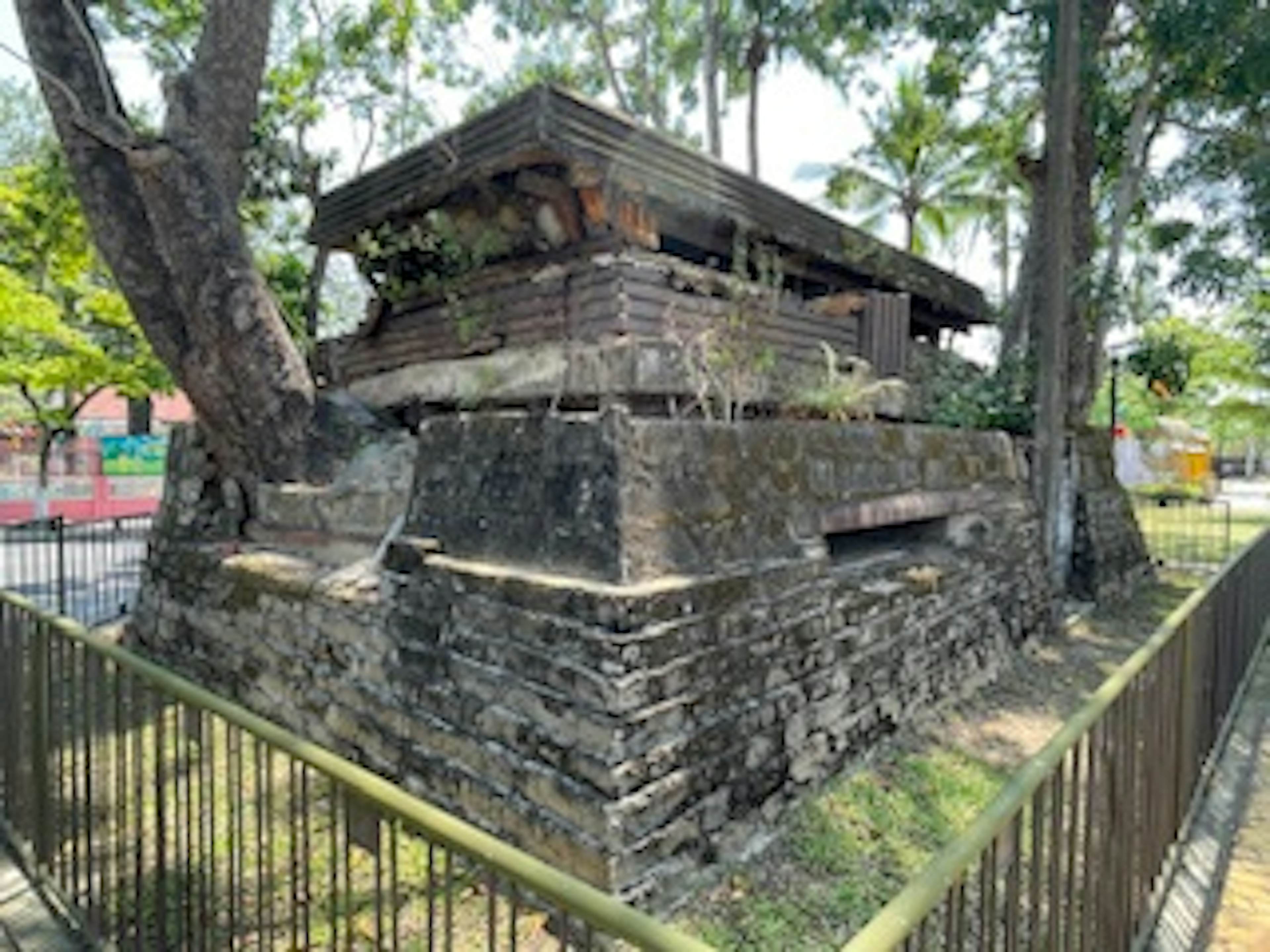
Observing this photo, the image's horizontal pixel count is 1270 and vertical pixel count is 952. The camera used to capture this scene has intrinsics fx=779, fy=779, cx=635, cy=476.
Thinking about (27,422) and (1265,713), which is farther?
(27,422)

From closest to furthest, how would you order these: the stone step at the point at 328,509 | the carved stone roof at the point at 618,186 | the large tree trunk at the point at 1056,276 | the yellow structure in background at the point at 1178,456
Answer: the stone step at the point at 328,509
the carved stone roof at the point at 618,186
the large tree trunk at the point at 1056,276
the yellow structure in background at the point at 1178,456

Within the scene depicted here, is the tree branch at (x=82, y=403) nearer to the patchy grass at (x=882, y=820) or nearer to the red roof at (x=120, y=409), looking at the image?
the red roof at (x=120, y=409)

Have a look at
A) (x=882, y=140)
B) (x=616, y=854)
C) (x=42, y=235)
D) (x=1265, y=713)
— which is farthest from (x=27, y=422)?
(x=1265, y=713)

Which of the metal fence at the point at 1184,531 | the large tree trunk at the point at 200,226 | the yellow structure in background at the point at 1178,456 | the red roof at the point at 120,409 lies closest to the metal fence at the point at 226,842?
the large tree trunk at the point at 200,226

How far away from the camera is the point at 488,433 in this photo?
373cm

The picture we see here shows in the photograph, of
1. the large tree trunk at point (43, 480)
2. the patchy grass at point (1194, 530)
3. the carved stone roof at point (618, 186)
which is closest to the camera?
the carved stone roof at point (618, 186)

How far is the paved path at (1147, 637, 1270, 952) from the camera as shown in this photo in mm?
2768

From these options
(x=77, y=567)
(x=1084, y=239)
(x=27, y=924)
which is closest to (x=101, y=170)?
(x=27, y=924)

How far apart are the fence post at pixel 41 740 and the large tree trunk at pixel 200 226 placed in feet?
10.7

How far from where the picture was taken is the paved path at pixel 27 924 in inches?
107

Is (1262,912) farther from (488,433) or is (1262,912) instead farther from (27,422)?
(27,422)

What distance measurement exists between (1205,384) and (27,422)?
35.7 m

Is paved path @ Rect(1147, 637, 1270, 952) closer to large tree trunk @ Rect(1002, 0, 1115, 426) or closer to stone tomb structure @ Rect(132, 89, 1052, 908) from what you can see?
stone tomb structure @ Rect(132, 89, 1052, 908)

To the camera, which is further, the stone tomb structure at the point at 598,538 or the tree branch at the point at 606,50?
the tree branch at the point at 606,50
